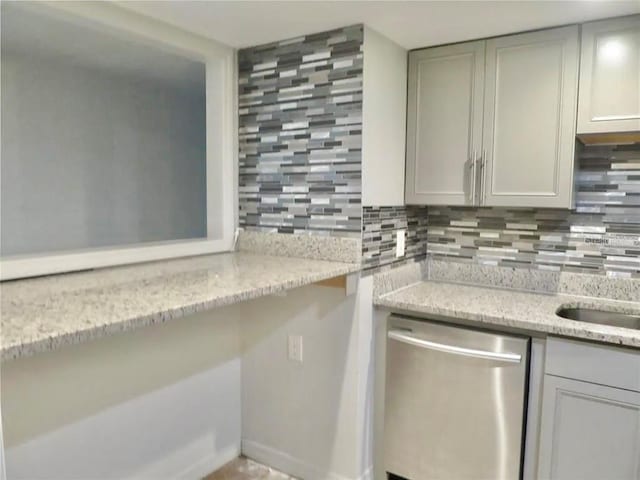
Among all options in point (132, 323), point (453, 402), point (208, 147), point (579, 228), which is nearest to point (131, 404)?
point (132, 323)

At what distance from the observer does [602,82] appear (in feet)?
6.20

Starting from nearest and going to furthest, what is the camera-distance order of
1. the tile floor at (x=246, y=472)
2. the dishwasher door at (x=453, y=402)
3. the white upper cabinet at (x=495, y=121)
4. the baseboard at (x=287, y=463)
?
the dishwasher door at (x=453, y=402) < the white upper cabinet at (x=495, y=121) < the baseboard at (x=287, y=463) < the tile floor at (x=246, y=472)

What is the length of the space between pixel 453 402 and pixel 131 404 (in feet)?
4.42

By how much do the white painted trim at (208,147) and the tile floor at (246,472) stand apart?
43.7 inches

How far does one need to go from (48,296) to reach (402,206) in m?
1.58

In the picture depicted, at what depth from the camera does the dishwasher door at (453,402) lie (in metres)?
1.87

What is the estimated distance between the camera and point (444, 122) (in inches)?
88.0

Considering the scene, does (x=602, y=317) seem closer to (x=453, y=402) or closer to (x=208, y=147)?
(x=453, y=402)

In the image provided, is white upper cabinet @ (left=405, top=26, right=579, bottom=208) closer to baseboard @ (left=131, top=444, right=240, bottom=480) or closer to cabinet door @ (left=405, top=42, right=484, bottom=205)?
cabinet door @ (left=405, top=42, right=484, bottom=205)

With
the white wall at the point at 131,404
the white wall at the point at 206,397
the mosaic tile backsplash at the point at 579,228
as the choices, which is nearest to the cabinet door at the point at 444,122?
the mosaic tile backsplash at the point at 579,228

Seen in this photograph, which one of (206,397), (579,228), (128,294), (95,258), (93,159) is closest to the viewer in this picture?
(128,294)

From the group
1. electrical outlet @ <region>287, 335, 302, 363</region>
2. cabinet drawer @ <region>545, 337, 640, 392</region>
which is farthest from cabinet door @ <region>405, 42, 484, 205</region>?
electrical outlet @ <region>287, 335, 302, 363</region>

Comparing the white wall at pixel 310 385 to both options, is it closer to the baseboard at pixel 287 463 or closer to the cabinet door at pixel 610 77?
the baseboard at pixel 287 463

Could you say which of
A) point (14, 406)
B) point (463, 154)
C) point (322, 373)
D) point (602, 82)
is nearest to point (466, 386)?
point (322, 373)
